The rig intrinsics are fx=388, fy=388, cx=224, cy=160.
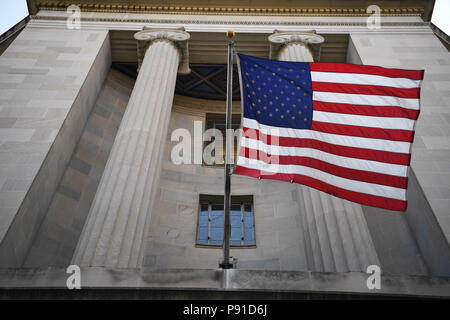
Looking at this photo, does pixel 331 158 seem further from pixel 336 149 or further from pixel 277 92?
pixel 277 92

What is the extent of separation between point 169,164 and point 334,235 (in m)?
9.03

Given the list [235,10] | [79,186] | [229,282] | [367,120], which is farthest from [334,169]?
[235,10]

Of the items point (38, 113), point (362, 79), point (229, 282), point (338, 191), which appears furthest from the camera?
point (38, 113)

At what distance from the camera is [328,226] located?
9.44 metres

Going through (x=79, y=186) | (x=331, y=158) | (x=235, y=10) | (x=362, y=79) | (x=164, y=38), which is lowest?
(x=331, y=158)

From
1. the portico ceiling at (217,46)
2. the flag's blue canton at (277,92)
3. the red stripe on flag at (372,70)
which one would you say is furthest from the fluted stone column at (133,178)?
the red stripe on flag at (372,70)

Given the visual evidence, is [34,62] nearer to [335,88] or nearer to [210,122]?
[210,122]

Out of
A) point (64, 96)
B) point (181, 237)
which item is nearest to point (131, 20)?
point (64, 96)

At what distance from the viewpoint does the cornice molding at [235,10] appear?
17.3 m

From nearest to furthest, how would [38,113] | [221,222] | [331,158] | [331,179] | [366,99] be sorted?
[331,179] < [331,158] < [366,99] < [38,113] < [221,222]

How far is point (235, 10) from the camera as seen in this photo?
17.4 metres

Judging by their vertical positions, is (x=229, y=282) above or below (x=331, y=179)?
below
